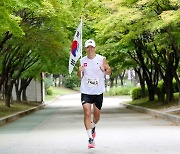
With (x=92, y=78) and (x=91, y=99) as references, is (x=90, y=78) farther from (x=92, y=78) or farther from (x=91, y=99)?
(x=91, y=99)

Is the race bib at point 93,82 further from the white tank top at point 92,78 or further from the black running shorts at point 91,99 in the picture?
the black running shorts at point 91,99

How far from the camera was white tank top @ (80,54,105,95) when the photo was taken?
858cm

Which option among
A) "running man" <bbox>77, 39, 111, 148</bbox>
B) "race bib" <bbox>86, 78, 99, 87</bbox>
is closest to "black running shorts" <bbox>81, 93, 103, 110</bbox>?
"running man" <bbox>77, 39, 111, 148</bbox>

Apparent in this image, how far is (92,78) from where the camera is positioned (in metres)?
8.57

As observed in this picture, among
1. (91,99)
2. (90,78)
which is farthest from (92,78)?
(91,99)

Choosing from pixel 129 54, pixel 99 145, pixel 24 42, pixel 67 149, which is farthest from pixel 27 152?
A: pixel 129 54

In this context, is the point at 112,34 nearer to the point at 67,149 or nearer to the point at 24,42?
the point at 24,42

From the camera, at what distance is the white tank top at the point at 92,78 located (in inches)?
338

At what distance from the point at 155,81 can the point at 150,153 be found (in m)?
22.2

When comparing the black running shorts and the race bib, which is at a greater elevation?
the race bib

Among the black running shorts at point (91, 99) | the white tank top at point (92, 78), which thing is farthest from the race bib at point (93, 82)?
the black running shorts at point (91, 99)

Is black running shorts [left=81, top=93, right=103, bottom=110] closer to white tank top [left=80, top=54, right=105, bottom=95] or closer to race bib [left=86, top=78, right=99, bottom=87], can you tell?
white tank top [left=80, top=54, right=105, bottom=95]

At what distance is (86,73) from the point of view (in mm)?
8594

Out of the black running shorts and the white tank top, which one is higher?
the white tank top
